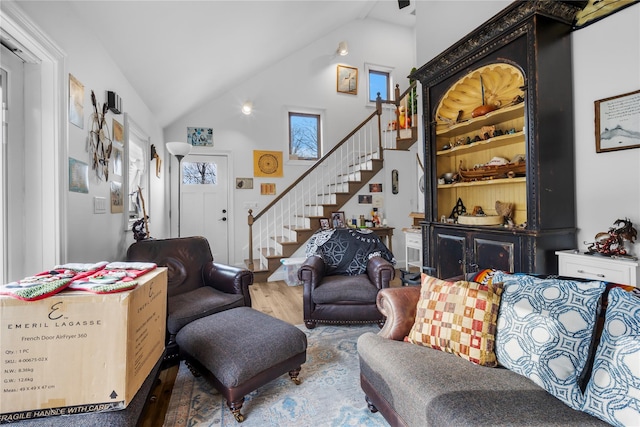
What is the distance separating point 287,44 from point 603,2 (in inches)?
155

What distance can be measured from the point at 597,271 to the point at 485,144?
143cm

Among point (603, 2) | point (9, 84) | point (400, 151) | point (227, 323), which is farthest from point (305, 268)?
point (400, 151)

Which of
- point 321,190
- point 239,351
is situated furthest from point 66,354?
point 321,190

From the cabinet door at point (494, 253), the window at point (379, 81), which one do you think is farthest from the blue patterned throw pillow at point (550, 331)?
the window at point (379, 81)

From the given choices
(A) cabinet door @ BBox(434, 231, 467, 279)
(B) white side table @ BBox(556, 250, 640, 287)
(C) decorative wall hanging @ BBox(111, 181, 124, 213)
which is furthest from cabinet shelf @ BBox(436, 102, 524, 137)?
(C) decorative wall hanging @ BBox(111, 181, 124, 213)

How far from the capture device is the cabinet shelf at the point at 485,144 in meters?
2.58

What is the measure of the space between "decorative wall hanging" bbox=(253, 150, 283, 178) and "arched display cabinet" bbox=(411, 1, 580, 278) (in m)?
3.08

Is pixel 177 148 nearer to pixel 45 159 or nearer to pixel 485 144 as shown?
pixel 45 159

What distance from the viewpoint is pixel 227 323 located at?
1896 millimetres

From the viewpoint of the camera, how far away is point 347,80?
613 centimetres

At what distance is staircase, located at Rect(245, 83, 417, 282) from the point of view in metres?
4.86

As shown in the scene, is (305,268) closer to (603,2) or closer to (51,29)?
(51,29)

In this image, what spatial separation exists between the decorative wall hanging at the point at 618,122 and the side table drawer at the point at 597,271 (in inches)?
30.8

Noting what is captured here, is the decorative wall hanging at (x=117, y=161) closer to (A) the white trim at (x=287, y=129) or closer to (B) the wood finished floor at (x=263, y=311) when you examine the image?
(B) the wood finished floor at (x=263, y=311)
